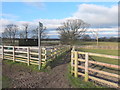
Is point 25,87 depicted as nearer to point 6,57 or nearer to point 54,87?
point 54,87

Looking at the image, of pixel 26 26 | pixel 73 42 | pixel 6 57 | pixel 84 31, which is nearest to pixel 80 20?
pixel 84 31

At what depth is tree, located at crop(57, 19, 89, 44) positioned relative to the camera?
3425cm

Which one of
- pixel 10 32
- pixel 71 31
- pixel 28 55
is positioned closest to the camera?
pixel 28 55

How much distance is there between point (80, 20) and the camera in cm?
3928

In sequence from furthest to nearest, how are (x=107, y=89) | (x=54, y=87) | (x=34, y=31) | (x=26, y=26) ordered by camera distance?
(x=26, y=26) < (x=34, y=31) < (x=54, y=87) < (x=107, y=89)

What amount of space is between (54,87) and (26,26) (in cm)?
5401

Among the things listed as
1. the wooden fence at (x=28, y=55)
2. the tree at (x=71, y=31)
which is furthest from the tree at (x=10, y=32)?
the wooden fence at (x=28, y=55)

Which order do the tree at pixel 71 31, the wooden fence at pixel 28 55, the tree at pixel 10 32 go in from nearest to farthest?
1. the wooden fence at pixel 28 55
2. the tree at pixel 71 31
3. the tree at pixel 10 32

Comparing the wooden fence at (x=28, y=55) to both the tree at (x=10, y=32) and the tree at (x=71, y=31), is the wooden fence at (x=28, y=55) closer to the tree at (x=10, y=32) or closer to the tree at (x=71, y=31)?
the tree at (x=71, y=31)

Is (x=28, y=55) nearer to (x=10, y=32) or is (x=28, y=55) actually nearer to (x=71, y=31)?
(x=71, y=31)

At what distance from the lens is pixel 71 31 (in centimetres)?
3519

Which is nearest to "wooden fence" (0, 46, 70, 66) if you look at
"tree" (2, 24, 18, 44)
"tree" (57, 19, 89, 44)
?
"tree" (57, 19, 89, 44)

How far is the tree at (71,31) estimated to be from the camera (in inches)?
1349

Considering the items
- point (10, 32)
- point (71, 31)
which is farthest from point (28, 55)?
point (10, 32)
